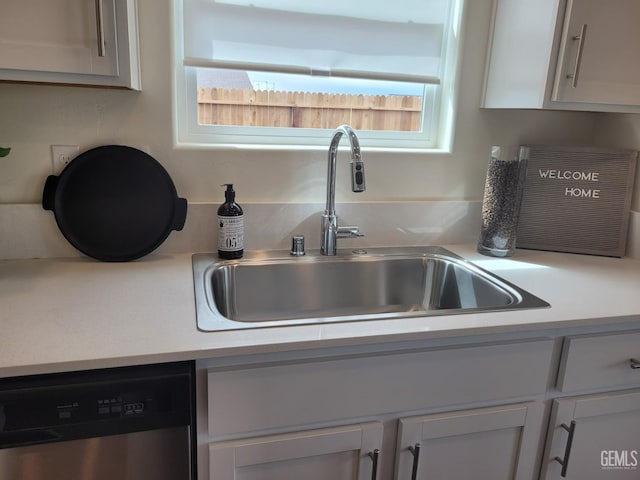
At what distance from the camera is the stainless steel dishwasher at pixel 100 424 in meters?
0.89

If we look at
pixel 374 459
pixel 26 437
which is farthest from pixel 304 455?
pixel 26 437

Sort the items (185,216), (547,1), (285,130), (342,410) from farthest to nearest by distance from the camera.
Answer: (285,130) → (185,216) → (547,1) → (342,410)

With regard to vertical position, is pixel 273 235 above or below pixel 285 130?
below

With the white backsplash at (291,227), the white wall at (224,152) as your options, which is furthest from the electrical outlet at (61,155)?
the white backsplash at (291,227)

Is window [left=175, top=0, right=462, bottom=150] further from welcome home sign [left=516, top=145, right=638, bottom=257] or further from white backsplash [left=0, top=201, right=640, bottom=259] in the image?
welcome home sign [left=516, top=145, right=638, bottom=257]

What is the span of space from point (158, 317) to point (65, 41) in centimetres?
66

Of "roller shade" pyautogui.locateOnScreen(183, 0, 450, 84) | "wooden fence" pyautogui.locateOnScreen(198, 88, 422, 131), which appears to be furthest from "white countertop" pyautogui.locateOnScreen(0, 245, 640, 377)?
"roller shade" pyautogui.locateOnScreen(183, 0, 450, 84)

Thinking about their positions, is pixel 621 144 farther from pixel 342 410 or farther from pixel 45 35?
pixel 45 35

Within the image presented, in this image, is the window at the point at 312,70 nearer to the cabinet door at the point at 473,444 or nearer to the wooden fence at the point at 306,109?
the wooden fence at the point at 306,109

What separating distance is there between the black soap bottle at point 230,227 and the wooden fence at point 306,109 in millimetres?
265

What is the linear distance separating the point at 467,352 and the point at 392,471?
1.09 feet

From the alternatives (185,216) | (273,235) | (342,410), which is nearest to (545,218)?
(273,235)

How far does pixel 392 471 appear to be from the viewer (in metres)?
1.15

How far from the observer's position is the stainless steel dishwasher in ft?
2.92
